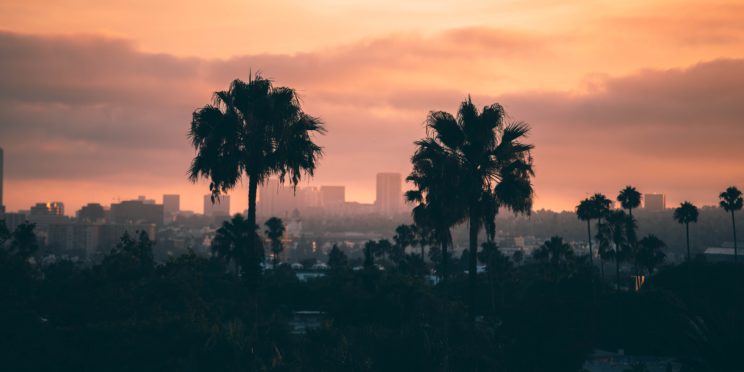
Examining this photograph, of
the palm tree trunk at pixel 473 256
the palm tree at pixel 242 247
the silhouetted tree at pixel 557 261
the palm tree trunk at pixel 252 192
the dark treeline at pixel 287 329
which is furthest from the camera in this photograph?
the silhouetted tree at pixel 557 261

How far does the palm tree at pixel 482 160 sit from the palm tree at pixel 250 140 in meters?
4.70

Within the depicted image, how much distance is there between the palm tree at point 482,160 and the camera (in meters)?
28.4

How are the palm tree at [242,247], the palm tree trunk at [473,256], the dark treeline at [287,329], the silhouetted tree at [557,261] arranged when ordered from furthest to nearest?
the silhouetted tree at [557,261] → the palm tree at [242,247] → the palm tree trunk at [473,256] → the dark treeline at [287,329]

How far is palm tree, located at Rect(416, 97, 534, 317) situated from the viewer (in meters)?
28.4

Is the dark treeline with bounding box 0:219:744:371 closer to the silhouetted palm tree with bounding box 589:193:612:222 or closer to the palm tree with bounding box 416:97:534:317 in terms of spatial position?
the palm tree with bounding box 416:97:534:317

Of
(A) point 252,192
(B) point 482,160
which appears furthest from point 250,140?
(B) point 482,160

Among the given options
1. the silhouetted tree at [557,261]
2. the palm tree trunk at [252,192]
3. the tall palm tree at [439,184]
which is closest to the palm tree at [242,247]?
the palm tree trunk at [252,192]

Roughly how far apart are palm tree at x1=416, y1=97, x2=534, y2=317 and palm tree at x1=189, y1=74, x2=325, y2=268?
4.70 m

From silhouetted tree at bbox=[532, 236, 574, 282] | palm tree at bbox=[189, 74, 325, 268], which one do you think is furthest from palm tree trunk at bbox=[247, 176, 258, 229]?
silhouetted tree at bbox=[532, 236, 574, 282]

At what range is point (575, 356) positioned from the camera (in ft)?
102

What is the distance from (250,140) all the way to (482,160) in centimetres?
783

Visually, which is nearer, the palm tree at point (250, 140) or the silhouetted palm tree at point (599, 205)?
the palm tree at point (250, 140)

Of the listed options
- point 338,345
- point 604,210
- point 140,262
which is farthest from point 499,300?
point 338,345

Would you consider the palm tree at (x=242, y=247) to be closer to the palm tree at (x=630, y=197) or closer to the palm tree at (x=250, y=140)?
the palm tree at (x=250, y=140)
